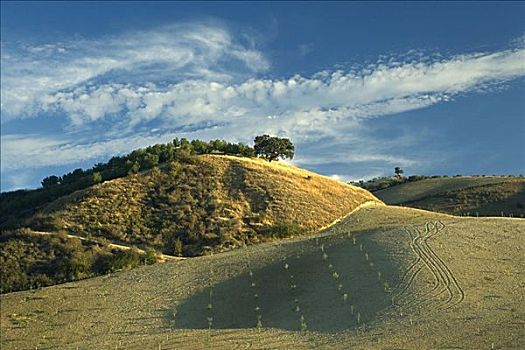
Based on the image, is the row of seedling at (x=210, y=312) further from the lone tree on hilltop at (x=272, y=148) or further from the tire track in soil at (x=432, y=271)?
the lone tree on hilltop at (x=272, y=148)

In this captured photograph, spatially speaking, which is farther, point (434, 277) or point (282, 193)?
point (282, 193)

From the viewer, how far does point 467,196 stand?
7106 centimetres

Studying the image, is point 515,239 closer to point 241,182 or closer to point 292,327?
point 292,327

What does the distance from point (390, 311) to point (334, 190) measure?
117 ft

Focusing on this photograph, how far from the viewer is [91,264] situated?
Answer: 36.3 meters

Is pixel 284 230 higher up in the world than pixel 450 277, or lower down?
higher up

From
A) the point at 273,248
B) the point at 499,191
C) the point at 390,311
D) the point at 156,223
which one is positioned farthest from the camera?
the point at 499,191

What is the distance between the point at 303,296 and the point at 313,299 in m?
0.74

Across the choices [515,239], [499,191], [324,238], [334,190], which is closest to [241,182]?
[334,190]

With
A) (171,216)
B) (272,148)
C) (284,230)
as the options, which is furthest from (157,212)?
(272,148)

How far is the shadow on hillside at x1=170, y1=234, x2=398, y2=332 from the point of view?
71.2ft

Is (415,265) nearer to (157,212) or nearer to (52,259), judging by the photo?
(52,259)

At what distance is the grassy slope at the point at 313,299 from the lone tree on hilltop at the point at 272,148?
3152 centimetres

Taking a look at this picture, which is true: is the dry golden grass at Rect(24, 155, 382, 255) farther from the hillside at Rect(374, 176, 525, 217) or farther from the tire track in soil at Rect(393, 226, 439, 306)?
the hillside at Rect(374, 176, 525, 217)
